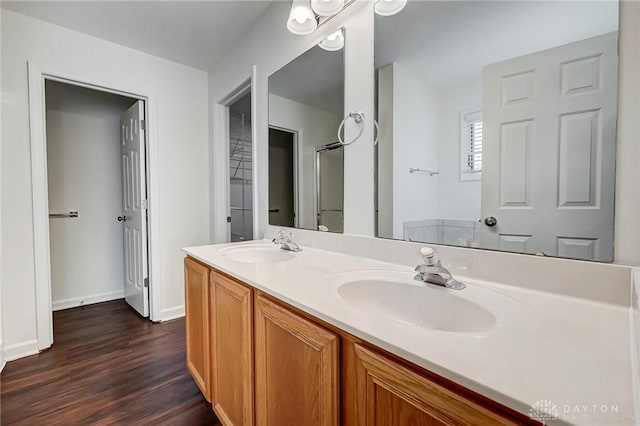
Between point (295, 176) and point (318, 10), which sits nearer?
point (318, 10)

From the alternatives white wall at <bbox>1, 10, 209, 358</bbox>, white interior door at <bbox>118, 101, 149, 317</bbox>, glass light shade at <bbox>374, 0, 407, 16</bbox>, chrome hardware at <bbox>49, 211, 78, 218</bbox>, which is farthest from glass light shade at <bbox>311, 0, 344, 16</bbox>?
chrome hardware at <bbox>49, 211, 78, 218</bbox>

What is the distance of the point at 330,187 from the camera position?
1492 millimetres

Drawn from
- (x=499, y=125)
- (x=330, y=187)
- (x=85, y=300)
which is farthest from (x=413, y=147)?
(x=85, y=300)

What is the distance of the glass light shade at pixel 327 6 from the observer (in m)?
1.31

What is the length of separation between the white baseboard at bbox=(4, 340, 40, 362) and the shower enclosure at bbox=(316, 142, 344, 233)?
228 cm

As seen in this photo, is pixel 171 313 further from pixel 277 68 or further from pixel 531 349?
pixel 531 349

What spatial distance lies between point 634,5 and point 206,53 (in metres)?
2.69

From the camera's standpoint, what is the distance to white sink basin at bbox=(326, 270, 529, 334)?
66cm

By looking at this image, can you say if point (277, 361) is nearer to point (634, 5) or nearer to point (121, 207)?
point (634, 5)

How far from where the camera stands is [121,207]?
10.3 ft

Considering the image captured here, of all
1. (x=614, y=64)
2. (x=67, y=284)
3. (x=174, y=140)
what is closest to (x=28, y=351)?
(x=67, y=284)

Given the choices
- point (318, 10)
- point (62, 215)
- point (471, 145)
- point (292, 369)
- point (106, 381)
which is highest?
point (318, 10)

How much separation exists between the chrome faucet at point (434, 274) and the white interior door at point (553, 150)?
0.59 feet

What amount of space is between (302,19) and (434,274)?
1.44m
